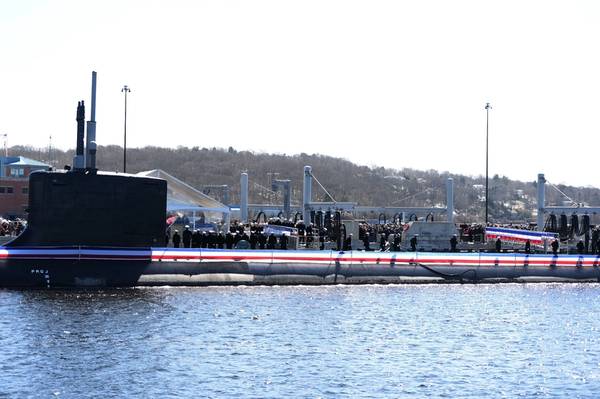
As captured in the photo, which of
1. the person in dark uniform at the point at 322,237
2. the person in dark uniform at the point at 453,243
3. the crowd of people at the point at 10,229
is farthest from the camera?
the person in dark uniform at the point at 453,243

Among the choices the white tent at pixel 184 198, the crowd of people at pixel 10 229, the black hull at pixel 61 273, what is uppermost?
the white tent at pixel 184 198

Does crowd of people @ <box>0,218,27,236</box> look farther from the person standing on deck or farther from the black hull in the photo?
the black hull

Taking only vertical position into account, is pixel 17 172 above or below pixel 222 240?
above

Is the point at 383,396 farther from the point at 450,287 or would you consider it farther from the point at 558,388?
the point at 450,287

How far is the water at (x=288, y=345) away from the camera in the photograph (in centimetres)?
2202

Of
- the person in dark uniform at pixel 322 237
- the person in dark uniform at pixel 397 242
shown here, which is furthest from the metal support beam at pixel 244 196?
the person in dark uniform at pixel 397 242

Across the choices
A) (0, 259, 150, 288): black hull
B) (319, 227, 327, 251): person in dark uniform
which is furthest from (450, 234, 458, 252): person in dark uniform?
(0, 259, 150, 288): black hull

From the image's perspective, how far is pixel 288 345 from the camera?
2697 centimetres

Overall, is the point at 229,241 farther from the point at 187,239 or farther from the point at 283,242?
the point at 283,242

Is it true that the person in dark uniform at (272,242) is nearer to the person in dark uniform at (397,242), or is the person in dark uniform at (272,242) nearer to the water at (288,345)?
the water at (288,345)

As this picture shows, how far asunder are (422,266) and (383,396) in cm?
2209

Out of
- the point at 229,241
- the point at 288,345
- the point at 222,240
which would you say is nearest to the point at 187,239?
the point at 222,240

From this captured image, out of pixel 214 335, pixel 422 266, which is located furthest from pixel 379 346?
pixel 422 266

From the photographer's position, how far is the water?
22.0 meters
